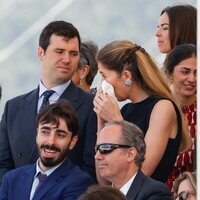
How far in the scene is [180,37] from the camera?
8.87 m

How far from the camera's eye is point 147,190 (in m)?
7.01

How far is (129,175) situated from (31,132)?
1.08 meters

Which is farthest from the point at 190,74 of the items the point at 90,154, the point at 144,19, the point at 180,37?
the point at 144,19

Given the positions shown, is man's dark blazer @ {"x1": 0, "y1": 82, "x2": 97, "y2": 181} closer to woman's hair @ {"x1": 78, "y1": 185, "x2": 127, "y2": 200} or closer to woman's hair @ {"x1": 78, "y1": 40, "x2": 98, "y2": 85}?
woman's hair @ {"x1": 78, "y1": 40, "x2": 98, "y2": 85}

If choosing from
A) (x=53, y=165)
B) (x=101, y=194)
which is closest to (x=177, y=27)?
(x=53, y=165)

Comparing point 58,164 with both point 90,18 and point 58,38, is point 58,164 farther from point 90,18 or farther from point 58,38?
point 90,18

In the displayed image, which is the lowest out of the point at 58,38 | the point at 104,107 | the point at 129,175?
the point at 129,175

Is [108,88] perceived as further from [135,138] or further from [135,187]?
[135,187]

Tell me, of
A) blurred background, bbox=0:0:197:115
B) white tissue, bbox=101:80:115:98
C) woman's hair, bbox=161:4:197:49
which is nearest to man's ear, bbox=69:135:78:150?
white tissue, bbox=101:80:115:98

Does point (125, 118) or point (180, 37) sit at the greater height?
point (180, 37)

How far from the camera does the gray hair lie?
718 cm

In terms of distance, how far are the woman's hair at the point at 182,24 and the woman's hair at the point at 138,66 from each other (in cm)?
104

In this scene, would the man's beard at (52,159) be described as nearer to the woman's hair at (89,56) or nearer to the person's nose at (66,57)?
the person's nose at (66,57)

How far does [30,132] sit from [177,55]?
1185 millimetres
